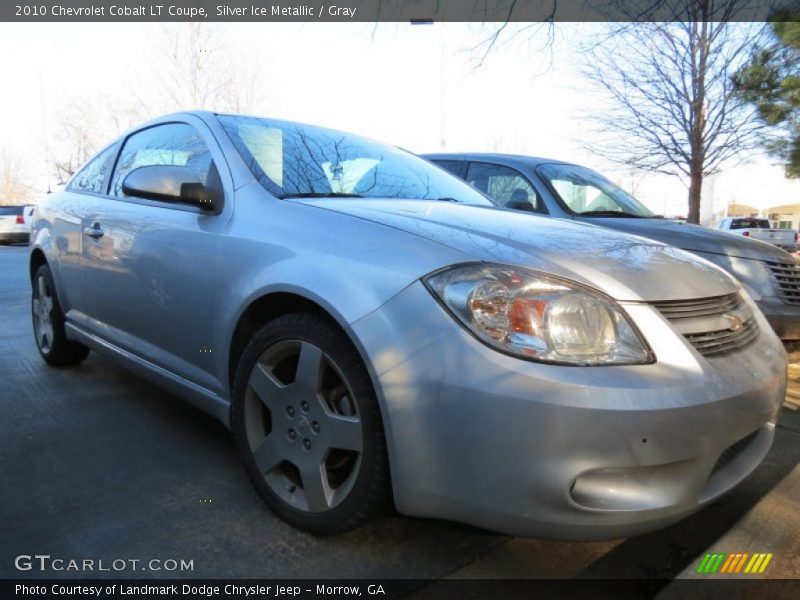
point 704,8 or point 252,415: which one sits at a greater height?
point 704,8

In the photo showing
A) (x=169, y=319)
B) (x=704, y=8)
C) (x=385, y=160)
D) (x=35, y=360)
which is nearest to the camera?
(x=169, y=319)

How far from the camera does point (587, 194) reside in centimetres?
529

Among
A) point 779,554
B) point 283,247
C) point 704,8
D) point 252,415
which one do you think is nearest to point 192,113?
point 283,247

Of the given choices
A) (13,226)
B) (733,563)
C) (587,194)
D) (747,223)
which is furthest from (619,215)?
(13,226)

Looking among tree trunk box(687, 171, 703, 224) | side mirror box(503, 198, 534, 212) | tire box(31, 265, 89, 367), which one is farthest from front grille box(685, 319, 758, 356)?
tree trunk box(687, 171, 703, 224)

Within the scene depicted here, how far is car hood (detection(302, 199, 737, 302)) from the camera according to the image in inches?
72.3

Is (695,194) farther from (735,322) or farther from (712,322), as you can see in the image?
(712,322)

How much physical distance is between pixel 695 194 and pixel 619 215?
622cm

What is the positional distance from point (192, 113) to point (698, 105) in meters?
8.38

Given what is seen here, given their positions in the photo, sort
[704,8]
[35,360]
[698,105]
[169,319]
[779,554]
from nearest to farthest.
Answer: [779,554] < [169,319] < [35,360] < [704,8] < [698,105]

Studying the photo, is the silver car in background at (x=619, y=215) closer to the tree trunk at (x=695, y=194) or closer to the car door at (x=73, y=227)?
the car door at (x=73, y=227)

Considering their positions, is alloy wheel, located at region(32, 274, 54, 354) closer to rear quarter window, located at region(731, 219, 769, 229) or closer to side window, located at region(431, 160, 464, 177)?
side window, located at region(431, 160, 464, 177)

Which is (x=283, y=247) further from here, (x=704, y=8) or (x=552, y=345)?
(x=704, y=8)

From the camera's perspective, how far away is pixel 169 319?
2715 mm
